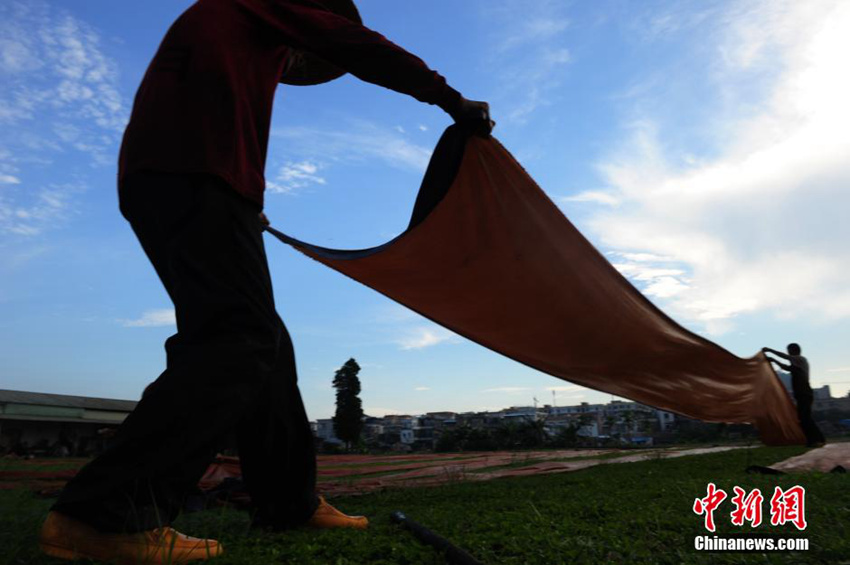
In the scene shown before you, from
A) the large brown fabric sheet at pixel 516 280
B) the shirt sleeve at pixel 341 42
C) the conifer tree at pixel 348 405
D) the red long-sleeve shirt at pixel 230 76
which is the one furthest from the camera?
the conifer tree at pixel 348 405

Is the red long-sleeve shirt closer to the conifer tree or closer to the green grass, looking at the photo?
the green grass

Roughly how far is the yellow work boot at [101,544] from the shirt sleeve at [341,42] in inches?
53.0

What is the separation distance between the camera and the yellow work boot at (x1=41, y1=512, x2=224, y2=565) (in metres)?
1.23

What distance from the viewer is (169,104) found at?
1.51 m

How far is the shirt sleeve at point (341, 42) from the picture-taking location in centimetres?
166

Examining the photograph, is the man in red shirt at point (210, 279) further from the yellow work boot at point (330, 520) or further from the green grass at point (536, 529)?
the green grass at point (536, 529)

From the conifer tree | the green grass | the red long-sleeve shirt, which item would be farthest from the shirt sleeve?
the conifer tree

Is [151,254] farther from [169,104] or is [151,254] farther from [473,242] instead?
[473,242]

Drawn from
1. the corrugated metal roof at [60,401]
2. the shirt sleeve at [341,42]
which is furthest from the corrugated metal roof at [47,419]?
the shirt sleeve at [341,42]

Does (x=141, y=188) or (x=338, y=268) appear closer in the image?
(x=141, y=188)

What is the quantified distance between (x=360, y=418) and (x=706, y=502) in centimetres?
3031

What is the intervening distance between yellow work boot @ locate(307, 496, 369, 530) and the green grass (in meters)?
0.06

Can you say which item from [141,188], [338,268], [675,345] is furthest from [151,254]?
[675,345]

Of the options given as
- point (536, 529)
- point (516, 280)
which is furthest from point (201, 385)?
point (516, 280)
